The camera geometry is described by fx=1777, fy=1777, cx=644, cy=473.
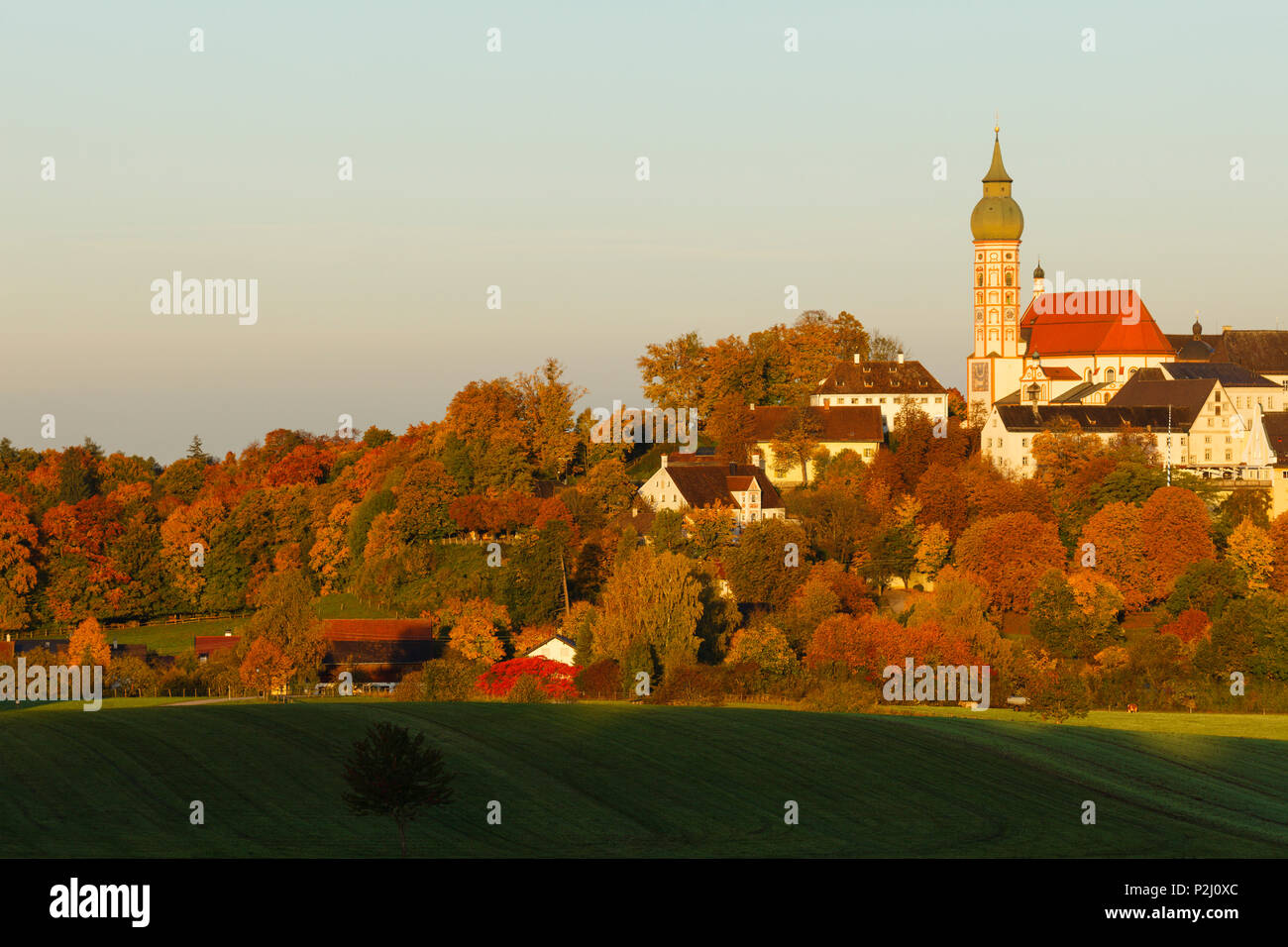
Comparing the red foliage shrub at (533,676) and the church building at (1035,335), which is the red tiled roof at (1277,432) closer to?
the church building at (1035,335)

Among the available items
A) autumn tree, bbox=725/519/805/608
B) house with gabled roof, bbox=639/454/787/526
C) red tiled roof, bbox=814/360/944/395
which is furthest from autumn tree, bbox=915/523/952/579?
red tiled roof, bbox=814/360/944/395

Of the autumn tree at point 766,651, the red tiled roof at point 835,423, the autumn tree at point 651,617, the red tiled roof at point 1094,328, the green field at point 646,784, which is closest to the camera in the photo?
the green field at point 646,784

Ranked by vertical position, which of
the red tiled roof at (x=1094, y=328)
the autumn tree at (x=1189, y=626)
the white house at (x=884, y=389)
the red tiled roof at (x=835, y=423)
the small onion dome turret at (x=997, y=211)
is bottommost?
the autumn tree at (x=1189, y=626)

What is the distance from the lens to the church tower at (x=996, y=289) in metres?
128

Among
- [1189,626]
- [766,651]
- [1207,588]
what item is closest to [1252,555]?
[1207,588]

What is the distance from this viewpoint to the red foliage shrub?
219 ft

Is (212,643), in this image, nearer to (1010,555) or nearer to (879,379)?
(1010,555)

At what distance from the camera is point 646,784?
153 ft

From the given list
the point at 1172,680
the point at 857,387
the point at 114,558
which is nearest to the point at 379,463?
the point at 114,558

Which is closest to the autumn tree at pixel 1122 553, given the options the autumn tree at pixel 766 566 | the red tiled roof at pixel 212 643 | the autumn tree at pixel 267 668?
the autumn tree at pixel 766 566

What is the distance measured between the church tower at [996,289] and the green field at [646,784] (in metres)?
70.2

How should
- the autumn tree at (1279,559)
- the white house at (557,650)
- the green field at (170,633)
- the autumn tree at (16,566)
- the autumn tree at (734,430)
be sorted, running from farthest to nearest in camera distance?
the autumn tree at (734,430)
the autumn tree at (16,566)
the green field at (170,633)
the autumn tree at (1279,559)
the white house at (557,650)

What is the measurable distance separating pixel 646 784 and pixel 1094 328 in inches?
3573

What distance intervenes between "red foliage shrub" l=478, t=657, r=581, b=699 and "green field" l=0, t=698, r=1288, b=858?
8000 millimetres
